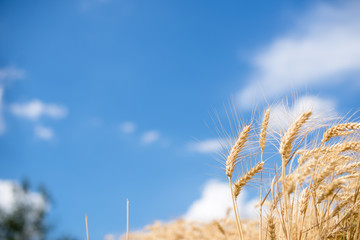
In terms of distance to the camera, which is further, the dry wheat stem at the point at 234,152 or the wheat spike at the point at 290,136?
the dry wheat stem at the point at 234,152

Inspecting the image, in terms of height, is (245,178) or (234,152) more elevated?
(234,152)

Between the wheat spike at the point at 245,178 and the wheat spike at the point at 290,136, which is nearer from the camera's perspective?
the wheat spike at the point at 290,136

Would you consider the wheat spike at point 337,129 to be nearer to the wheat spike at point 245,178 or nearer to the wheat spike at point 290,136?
the wheat spike at point 290,136

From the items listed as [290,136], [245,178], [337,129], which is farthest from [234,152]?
[337,129]

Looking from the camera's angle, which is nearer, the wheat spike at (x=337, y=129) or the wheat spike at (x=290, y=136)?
the wheat spike at (x=290, y=136)

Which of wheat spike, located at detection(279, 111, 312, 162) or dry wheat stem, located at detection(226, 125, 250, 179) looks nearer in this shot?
wheat spike, located at detection(279, 111, 312, 162)

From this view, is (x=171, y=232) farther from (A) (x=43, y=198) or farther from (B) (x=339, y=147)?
(A) (x=43, y=198)

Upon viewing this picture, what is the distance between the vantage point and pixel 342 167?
2.75 metres

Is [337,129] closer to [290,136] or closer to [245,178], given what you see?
[290,136]

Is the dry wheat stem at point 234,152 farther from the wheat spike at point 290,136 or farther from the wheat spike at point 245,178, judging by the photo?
the wheat spike at point 290,136

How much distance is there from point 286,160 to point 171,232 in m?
5.67

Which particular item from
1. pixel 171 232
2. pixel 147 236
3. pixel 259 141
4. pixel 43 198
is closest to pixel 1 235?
pixel 43 198

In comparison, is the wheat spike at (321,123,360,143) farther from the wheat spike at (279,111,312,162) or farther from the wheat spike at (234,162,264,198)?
the wheat spike at (234,162,264,198)

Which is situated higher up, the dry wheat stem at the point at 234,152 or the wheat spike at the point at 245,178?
the dry wheat stem at the point at 234,152
